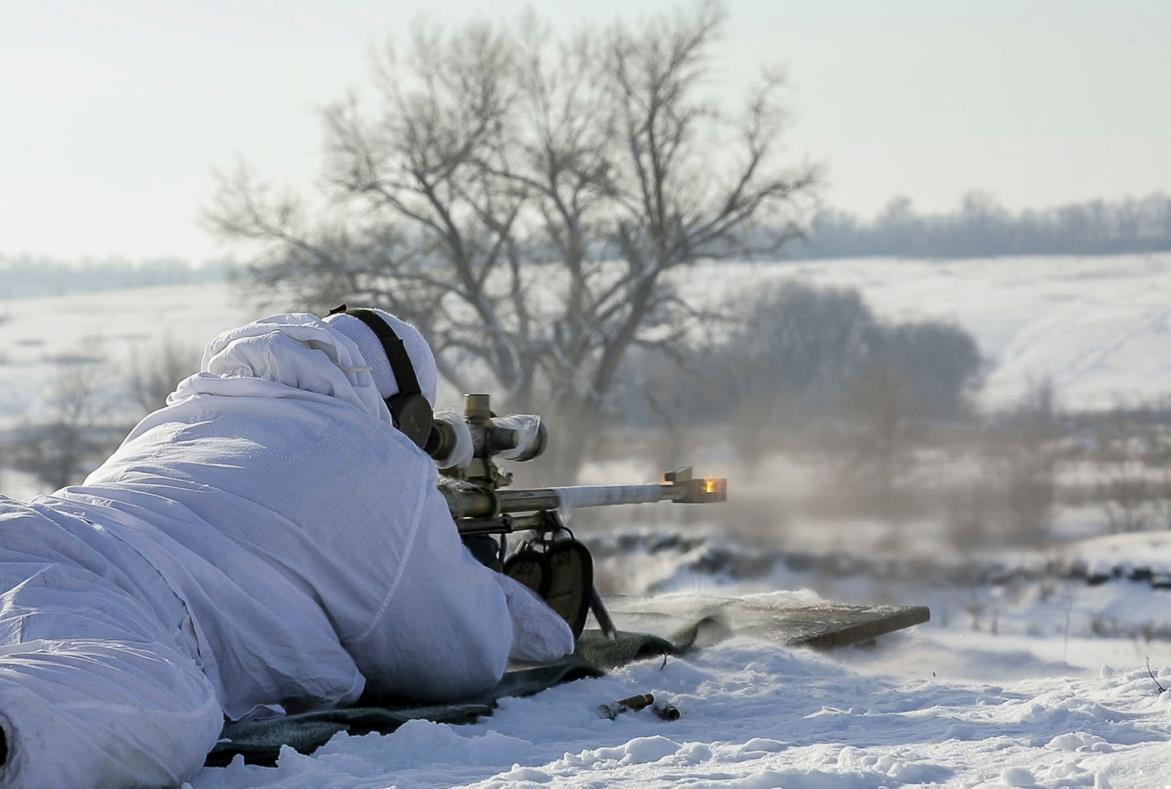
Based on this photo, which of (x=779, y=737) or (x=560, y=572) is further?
(x=560, y=572)

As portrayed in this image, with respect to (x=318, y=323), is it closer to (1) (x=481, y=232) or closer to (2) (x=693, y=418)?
(2) (x=693, y=418)

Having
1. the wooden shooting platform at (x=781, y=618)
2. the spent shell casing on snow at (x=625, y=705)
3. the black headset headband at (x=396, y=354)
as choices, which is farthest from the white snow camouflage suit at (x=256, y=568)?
the wooden shooting platform at (x=781, y=618)

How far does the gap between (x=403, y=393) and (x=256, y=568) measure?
0.65 m

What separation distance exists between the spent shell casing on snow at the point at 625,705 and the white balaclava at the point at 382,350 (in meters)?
0.84

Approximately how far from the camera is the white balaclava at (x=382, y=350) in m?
3.46

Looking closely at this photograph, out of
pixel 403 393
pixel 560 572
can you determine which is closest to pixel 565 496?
pixel 560 572

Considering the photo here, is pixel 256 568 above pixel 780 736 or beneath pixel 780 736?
above

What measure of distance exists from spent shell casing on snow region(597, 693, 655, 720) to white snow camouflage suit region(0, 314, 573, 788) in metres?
0.26

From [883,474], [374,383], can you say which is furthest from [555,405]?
[374,383]

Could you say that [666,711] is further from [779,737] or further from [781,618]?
[781,618]

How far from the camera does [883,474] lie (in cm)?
1539

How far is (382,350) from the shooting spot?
3.49m

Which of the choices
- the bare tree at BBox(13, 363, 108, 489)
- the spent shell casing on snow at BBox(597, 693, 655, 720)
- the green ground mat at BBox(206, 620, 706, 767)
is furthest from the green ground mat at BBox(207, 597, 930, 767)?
the bare tree at BBox(13, 363, 108, 489)

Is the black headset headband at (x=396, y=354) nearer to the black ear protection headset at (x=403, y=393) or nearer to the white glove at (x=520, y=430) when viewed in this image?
the black ear protection headset at (x=403, y=393)
